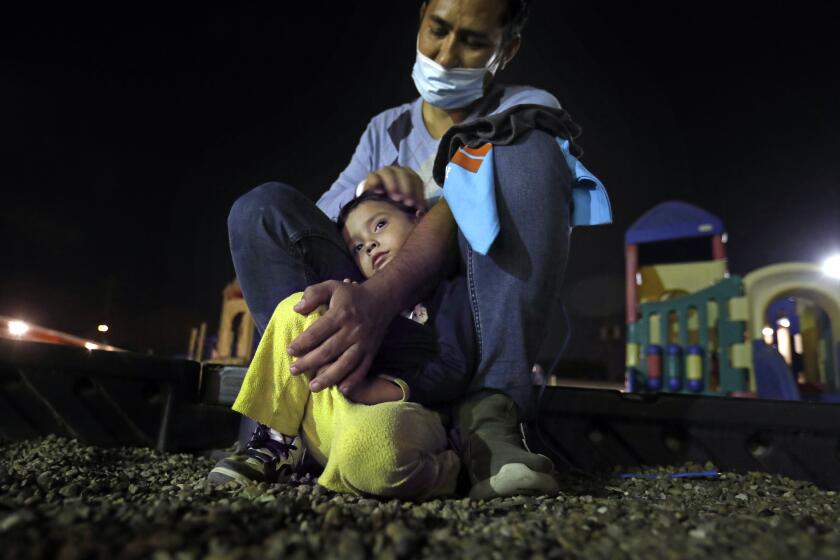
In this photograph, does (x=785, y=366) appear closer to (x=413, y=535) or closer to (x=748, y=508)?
(x=748, y=508)

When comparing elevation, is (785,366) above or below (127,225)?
below

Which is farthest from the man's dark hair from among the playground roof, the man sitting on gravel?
the playground roof

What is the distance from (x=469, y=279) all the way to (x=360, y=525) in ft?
1.58

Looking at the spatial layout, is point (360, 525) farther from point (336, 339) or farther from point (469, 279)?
point (469, 279)

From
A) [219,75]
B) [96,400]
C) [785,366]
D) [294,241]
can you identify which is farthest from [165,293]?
[785,366]

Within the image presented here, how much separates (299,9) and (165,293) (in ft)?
6.71

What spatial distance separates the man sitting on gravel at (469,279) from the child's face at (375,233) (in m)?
0.03

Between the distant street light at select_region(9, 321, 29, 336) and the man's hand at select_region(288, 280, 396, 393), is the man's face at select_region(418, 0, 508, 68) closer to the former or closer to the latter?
the man's hand at select_region(288, 280, 396, 393)

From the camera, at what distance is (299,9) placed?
11.3 ft

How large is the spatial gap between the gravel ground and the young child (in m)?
0.04

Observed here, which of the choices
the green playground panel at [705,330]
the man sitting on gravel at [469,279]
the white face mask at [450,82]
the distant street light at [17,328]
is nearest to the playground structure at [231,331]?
the distant street light at [17,328]

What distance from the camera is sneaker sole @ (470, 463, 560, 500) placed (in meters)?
0.69

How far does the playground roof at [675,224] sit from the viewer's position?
12.5 ft

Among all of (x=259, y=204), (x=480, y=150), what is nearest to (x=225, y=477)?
(x=259, y=204)
